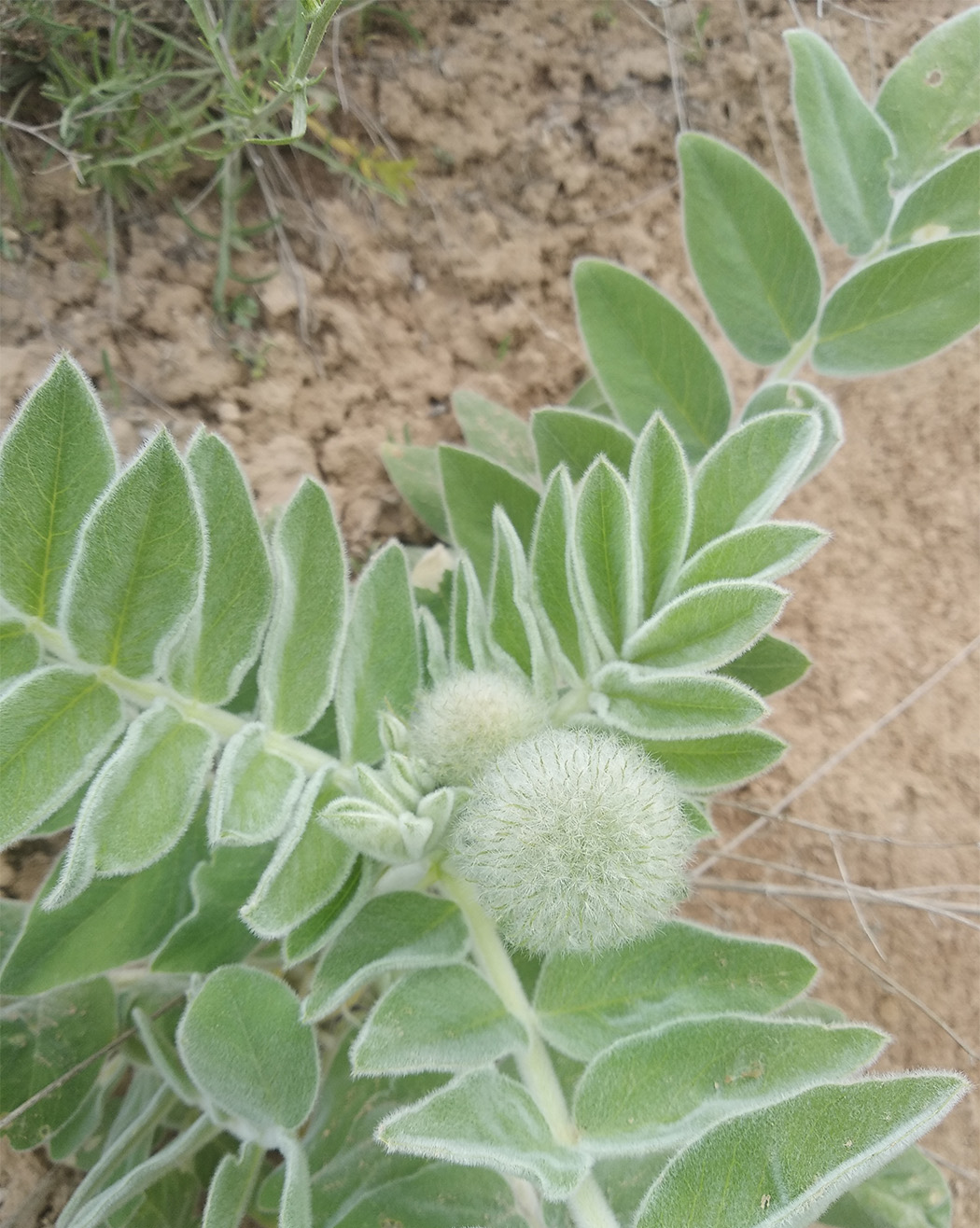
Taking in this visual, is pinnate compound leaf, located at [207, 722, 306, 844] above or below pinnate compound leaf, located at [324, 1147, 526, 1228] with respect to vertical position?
above

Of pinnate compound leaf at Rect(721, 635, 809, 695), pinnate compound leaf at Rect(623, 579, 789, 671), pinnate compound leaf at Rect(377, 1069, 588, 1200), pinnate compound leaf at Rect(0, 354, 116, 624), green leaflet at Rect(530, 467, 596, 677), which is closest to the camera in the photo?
pinnate compound leaf at Rect(377, 1069, 588, 1200)

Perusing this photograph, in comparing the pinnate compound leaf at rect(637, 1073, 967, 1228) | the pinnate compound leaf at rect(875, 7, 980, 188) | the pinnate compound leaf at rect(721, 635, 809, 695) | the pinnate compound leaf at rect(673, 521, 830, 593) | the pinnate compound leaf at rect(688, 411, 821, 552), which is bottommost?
the pinnate compound leaf at rect(637, 1073, 967, 1228)

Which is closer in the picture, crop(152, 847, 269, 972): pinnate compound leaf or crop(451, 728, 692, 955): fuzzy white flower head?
crop(451, 728, 692, 955): fuzzy white flower head

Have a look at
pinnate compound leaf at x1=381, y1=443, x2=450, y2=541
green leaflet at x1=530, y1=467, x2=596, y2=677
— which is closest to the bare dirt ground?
pinnate compound leaf at x1=381, y1=443, x2=450, y2=541

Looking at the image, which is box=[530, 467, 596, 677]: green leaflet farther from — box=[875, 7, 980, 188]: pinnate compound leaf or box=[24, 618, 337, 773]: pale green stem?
box=[875, 7, 980, 188]: pinnate compound leaf

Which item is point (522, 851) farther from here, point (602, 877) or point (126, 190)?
point (126, 190)

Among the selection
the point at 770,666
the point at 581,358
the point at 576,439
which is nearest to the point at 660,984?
the point at 770,666

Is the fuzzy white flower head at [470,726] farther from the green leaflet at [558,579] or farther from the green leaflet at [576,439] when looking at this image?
the green leaflet at [576,439]
